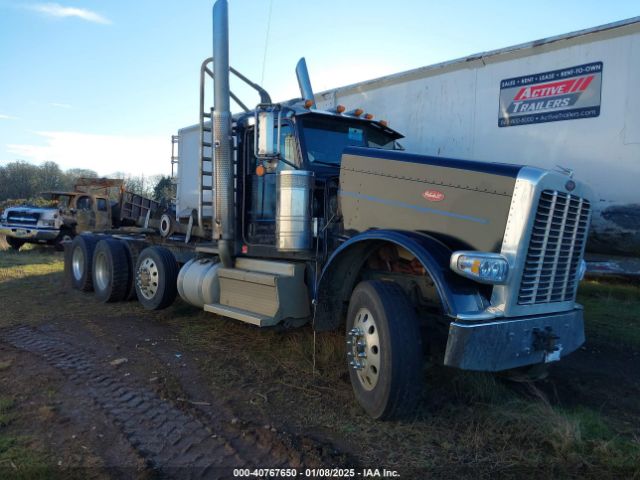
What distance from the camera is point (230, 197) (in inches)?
243

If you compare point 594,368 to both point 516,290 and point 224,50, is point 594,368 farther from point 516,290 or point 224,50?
point 224,50

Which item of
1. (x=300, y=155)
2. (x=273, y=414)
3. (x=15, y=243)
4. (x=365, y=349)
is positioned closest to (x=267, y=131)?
(x=300, y=155)

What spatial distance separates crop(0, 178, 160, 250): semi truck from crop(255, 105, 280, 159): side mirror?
1170cm

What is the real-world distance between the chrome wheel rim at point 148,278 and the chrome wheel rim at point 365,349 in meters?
4.10

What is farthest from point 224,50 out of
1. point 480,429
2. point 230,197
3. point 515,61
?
point 480,429

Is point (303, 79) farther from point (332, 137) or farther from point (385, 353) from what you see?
point (385, 353)

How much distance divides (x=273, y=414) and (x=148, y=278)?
418 cm

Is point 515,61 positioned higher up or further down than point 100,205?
higher up

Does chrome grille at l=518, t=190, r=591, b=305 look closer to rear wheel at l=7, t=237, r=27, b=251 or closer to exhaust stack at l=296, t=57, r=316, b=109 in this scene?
exhaust stack at l=296, t=57, r=316, b=109

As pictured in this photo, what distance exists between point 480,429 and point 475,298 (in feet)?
3.05

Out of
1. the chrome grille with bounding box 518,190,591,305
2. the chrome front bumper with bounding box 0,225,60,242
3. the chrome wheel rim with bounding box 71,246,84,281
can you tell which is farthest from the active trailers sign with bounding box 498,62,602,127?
the chrome front bumper with bounding box 0,225,60,242

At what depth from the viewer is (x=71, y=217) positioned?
16844 millimetres

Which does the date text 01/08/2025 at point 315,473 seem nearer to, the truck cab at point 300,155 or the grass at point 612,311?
the truck cab at point 300,155

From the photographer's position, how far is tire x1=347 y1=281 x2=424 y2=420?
12.3 ft
